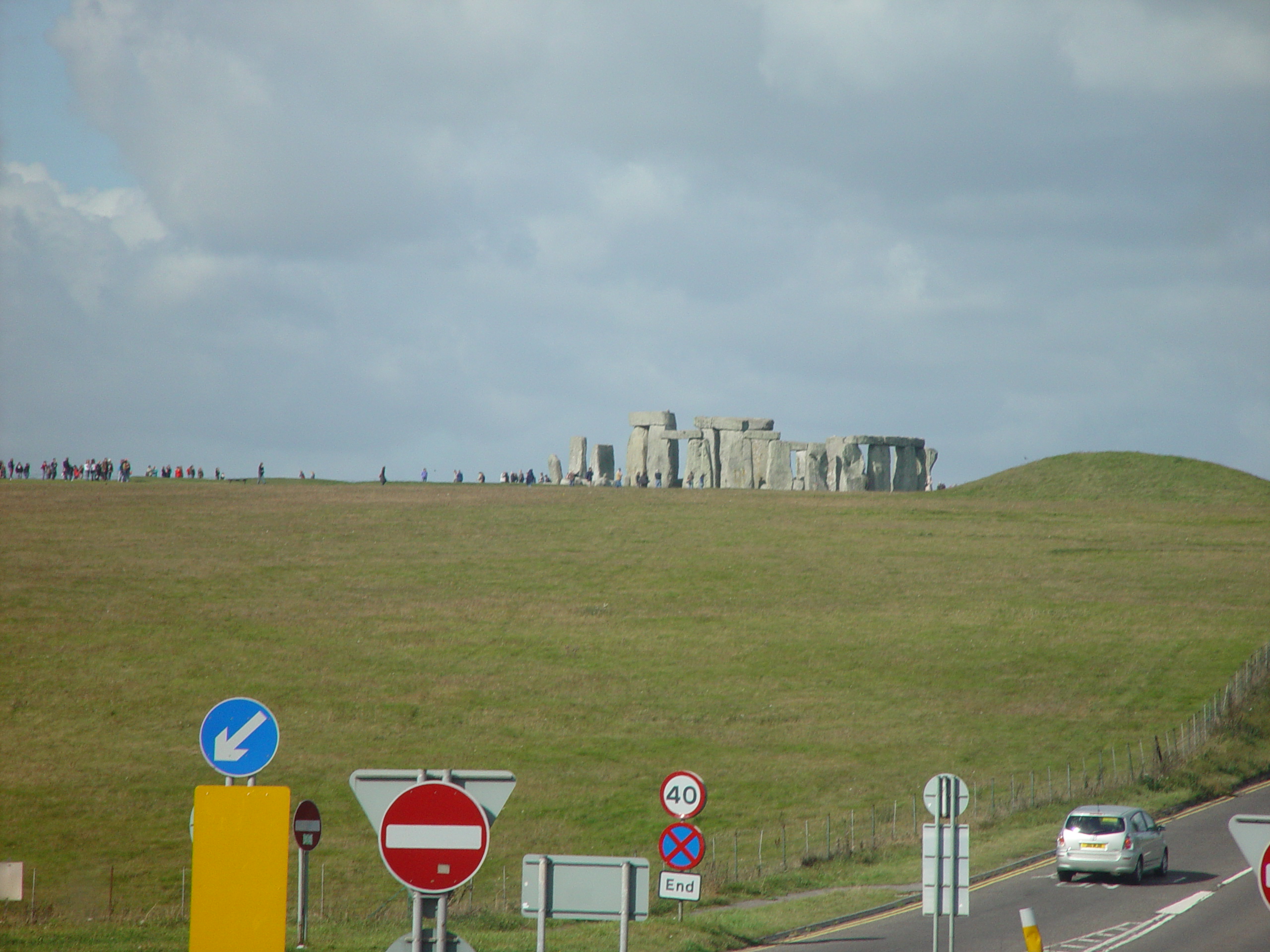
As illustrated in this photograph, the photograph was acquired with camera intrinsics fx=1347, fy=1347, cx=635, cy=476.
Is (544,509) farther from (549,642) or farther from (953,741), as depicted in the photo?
(953,741)

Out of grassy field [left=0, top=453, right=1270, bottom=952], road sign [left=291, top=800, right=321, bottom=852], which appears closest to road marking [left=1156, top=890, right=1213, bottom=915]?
grassy field [left=0, top=453, right=1270, bottom=952]

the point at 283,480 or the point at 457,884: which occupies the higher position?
the point at 283,480

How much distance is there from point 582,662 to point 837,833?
16699 mm

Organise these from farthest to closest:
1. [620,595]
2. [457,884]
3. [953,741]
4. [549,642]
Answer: [620,595] < [549,642] < [953,741] < [457,884]

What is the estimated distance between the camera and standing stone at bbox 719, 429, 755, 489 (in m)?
91.6

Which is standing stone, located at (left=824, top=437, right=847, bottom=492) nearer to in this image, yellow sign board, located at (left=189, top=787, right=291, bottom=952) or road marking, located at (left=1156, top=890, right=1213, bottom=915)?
road marking, located at (left=1156, top=890, right=1213, bottom=915)

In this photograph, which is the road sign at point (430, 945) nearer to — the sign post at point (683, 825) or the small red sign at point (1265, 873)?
the small red sign at point (1265, 873)

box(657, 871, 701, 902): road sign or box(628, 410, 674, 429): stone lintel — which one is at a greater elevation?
box(628, 410, 674, 429): stone lintel

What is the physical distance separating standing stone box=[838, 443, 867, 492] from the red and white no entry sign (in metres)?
84.2

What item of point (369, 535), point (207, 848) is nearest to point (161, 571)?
point (369, 535)

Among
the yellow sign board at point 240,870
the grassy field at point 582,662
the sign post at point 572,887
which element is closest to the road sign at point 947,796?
the grassy field at point 582,662

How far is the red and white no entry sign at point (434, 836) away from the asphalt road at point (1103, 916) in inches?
524

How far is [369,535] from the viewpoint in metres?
67.2

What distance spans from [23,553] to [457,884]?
188 feet
